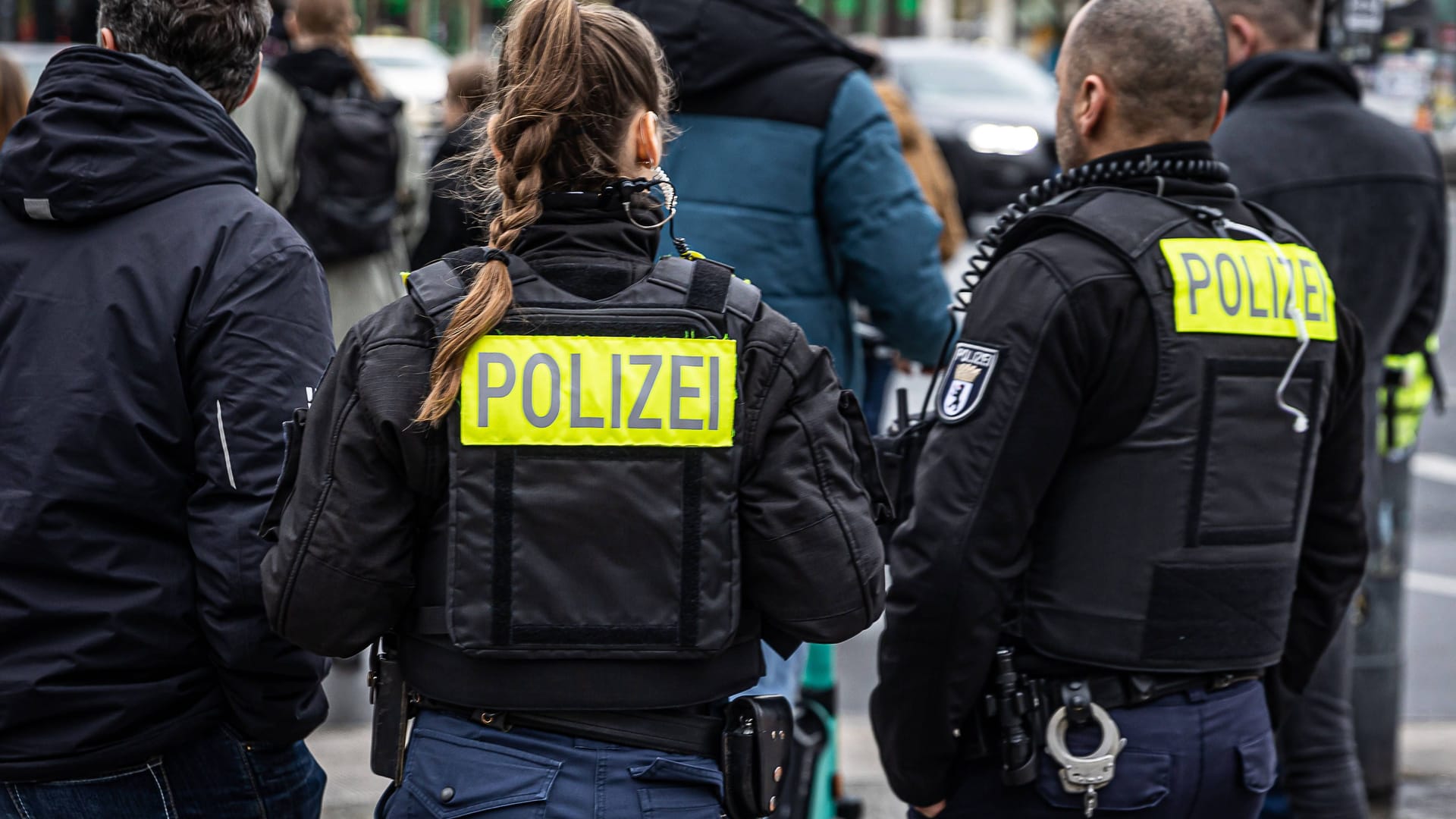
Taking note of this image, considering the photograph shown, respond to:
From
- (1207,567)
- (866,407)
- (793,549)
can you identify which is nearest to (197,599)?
(793,549)

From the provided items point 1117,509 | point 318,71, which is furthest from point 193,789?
point 318,71

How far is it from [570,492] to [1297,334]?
1.24 m

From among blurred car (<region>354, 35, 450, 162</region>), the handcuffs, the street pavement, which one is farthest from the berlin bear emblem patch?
blurred car (<region>354, 35, 450, 162</region>)

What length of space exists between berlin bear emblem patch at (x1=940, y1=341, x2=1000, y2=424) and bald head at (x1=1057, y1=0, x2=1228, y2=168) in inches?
18.0

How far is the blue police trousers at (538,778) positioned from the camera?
2068mm

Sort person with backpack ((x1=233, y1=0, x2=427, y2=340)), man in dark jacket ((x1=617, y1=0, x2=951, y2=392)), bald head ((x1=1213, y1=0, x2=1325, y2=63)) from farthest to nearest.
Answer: person with backpack ((x1=233, y1=0, x2=427, y2=340)) < bald head ((x1=1213, y1=0, x2=1325, y2=63)) < man in dark jacket ((x1=617, y1=0, x2=951, y2=392))

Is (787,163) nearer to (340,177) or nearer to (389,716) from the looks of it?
(389,716)

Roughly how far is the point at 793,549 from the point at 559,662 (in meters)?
0.34

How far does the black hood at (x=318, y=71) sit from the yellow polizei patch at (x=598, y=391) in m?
3.78

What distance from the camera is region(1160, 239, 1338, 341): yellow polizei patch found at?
97.3 inches

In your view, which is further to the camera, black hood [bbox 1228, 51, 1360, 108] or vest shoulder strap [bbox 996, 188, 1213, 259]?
black hood [bbox 1228, 51, 1360, 108]

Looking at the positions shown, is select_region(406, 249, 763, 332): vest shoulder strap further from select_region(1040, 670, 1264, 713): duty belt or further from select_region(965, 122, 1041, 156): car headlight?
select_region(965, 122, 1041, 156): car headlight

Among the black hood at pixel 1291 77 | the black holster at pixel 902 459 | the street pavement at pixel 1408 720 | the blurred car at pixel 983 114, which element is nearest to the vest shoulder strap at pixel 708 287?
the black holster at pixel 902 459

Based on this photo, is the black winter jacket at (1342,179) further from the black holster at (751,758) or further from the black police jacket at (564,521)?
the black holster at (751,758)
